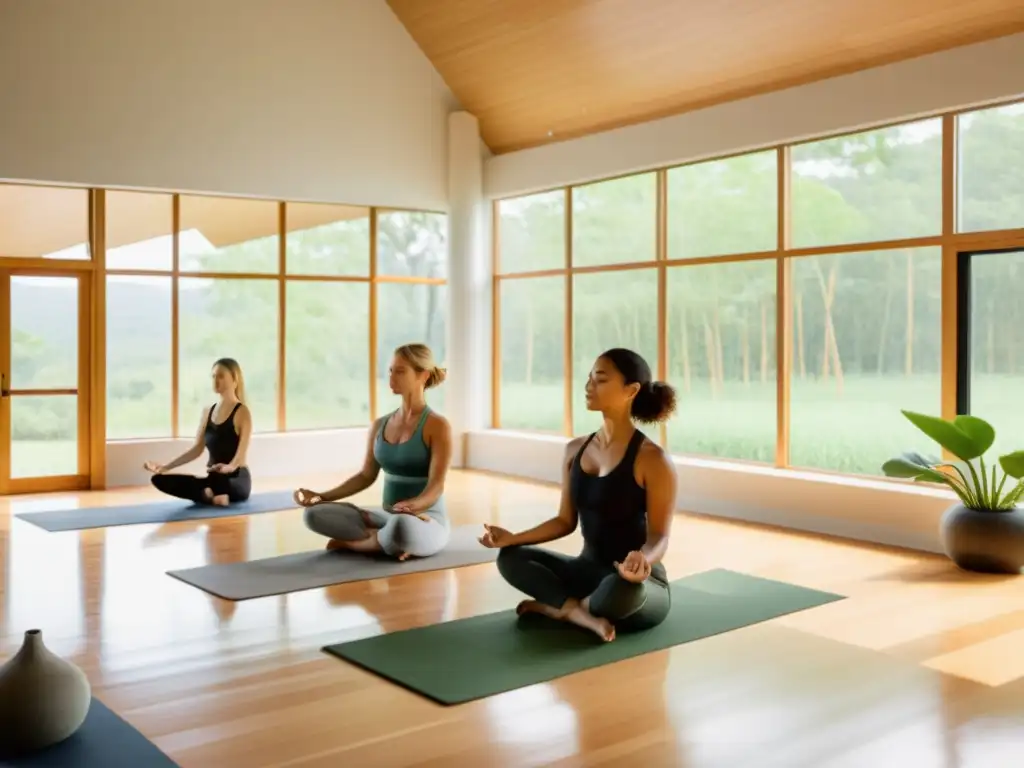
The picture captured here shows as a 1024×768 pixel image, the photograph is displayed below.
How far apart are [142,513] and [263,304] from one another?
2616 mm

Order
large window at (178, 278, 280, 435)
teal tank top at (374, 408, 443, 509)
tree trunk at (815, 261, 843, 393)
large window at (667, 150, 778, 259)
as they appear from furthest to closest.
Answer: large window at (178, 278, 280, 435) < large window at (667, 150, 778, 259) < tree trunk at (815, 261, 843, 393) < teal tank top at (374, 408, 443, 509)

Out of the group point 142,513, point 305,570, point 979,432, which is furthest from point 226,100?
point 979,432

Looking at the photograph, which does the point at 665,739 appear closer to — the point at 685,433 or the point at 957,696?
the point at 957,696

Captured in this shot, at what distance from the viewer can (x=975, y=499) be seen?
5469 millimetres

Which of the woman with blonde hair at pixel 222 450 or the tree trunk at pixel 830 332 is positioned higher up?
the tree trunk at pixel 830 332

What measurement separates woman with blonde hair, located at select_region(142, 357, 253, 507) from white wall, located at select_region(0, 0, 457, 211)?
2128 millimetres

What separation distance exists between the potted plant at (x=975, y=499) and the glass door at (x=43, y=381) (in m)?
6.00

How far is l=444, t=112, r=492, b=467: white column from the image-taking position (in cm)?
962

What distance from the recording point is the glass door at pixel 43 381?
7863 mm

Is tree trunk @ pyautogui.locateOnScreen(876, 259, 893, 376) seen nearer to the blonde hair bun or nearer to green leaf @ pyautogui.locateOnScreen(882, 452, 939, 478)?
green leaf @ pyautogui.locateOnScreen(882, 452, 939, 478)

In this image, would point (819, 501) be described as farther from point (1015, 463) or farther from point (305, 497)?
point (305, 497)

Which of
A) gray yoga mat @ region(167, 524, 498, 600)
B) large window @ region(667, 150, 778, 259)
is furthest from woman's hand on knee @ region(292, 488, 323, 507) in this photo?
large window @ region(667, 150, 778, 259)

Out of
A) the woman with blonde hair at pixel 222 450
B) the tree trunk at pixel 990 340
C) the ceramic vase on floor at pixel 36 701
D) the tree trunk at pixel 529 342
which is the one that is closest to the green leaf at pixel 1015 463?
the tree trunk at pixel 990 340

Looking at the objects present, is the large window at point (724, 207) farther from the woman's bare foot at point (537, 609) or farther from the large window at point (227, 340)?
the woman's bare foot at point (537, 609)
